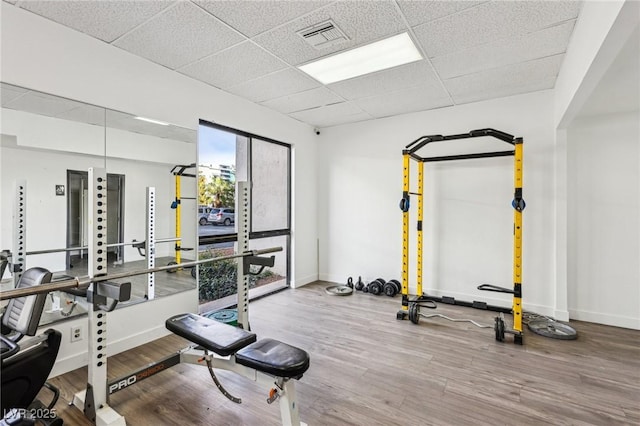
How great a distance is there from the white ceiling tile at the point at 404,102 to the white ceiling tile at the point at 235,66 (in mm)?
1402

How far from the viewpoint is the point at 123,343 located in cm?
271

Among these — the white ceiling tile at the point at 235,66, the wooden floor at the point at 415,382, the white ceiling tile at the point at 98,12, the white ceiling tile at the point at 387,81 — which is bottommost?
the wooden floor at the point at 415,382

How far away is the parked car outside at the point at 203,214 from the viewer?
3.40 metres

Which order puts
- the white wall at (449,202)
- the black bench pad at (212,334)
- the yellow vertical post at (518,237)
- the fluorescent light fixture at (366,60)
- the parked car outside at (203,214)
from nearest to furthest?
1. the black bench pad at (212,334)
2. the fluorescent light fixture at (366,60)
3. the yellow vertical post at (518,237)
4. the parked car outside at (203,214)
5. the white wall at (449,202)

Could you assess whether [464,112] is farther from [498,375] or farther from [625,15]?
[498,375]

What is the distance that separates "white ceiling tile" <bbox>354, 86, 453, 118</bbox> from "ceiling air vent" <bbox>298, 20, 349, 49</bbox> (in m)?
1.37

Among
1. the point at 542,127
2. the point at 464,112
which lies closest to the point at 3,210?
the point at 464,112

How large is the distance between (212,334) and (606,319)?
13.5 ft

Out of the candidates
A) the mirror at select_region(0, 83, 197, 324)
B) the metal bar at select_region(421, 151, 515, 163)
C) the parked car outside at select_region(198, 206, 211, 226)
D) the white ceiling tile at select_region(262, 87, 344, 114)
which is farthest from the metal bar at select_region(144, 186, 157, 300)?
the metal bar at select_region(421, 151, 515, 163)

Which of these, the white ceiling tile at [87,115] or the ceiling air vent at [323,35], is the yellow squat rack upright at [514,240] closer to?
the ceiling air vent at [323,35]

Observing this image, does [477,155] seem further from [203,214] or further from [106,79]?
[106,79]

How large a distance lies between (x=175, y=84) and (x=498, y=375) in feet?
12.8

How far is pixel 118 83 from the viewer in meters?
2.63

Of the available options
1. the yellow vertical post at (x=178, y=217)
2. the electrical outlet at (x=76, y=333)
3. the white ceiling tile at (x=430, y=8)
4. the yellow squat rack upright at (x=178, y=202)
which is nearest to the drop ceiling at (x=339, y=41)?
the white ceiling tile at (x=430, y=8)
